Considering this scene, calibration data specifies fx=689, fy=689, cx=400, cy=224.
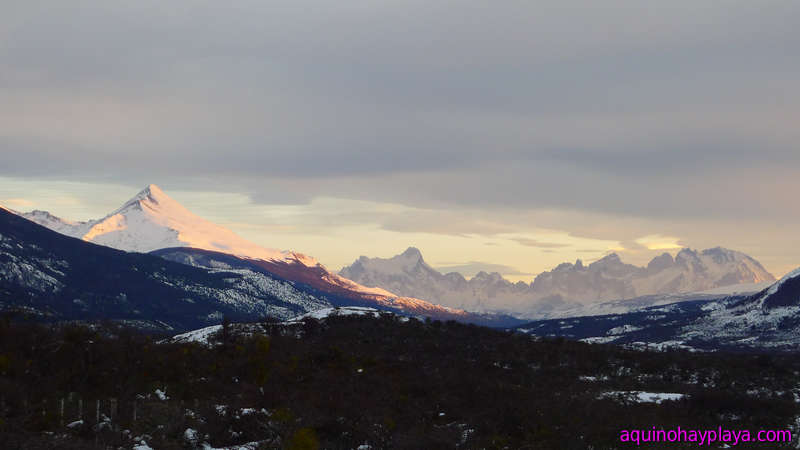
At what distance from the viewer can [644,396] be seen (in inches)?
1900

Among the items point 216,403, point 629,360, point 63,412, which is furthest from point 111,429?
point 629,360

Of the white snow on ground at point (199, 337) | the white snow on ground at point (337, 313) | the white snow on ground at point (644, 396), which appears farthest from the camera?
the white snow on ground at point (337, 313)

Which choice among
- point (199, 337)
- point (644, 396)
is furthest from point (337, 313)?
point (644, 396)

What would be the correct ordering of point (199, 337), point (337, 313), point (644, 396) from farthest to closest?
point (337, 313) → point (199, 337) → point (644, 396)

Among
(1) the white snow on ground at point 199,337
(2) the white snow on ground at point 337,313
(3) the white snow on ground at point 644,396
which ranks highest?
(2) the white snow on ground at point 337,313

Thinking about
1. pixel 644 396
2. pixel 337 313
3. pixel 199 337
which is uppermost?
pixel 337 313

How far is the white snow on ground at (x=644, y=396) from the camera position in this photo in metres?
45.9

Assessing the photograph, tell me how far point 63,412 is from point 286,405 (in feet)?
38.8

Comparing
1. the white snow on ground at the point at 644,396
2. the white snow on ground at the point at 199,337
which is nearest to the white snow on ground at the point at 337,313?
the white snow on ground at the point at 199,337

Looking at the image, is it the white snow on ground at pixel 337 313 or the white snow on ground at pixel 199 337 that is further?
the white snow on ground at pixel 337 313

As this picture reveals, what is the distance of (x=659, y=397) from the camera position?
47.0m

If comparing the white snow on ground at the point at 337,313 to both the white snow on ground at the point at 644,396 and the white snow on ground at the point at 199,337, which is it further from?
the white snow on ground at the point at 644,396

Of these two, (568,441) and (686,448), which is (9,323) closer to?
(568,441)

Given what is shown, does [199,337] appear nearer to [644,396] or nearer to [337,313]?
[337,313]
